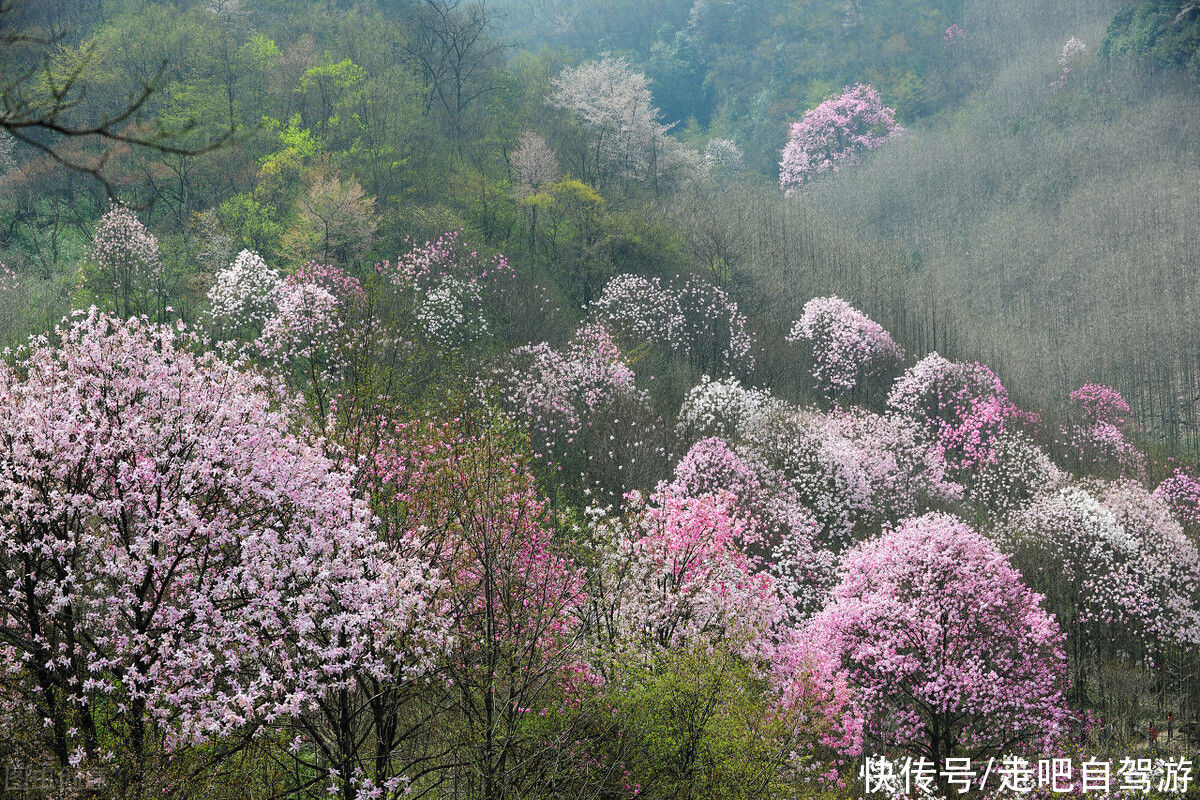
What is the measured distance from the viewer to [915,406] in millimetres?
40875

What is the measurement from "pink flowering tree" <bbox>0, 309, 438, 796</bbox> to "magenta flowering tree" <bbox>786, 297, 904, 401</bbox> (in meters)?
32.5

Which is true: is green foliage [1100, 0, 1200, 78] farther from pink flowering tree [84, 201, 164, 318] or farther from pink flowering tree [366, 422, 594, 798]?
pink flowering tree [366, 422, 594, 798]

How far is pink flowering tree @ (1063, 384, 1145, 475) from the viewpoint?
39.1 metres

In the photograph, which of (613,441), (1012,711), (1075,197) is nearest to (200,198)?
(613,441)

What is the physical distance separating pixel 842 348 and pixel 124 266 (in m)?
30.2

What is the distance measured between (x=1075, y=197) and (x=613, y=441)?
142 ft

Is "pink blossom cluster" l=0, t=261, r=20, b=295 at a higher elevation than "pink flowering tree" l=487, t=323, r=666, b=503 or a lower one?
higher

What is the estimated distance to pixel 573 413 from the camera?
105 ft

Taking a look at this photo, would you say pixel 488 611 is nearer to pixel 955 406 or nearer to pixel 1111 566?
pixel 1111 566

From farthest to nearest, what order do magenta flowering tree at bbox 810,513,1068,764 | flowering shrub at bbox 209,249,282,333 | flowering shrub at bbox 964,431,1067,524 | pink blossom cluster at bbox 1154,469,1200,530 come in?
flowering shrub at bbox 964,431,1067,524, flowering shrub at bbox 209,249,282,333, pink blossom cluster at bbox 1154,469,1200,530, magenta flowering tree at bbox 810,513,1068,764

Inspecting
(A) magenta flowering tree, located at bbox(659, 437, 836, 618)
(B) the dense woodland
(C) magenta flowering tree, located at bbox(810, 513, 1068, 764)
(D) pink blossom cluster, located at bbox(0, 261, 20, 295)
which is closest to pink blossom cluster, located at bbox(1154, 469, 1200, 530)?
(B) the dense woodland

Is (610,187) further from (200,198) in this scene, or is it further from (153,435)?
(153,435)

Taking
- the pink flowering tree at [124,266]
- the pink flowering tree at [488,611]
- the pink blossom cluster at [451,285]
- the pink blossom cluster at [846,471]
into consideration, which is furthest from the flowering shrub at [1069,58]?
the pink flowering tree at [488,611]

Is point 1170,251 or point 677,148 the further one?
point 677,148
